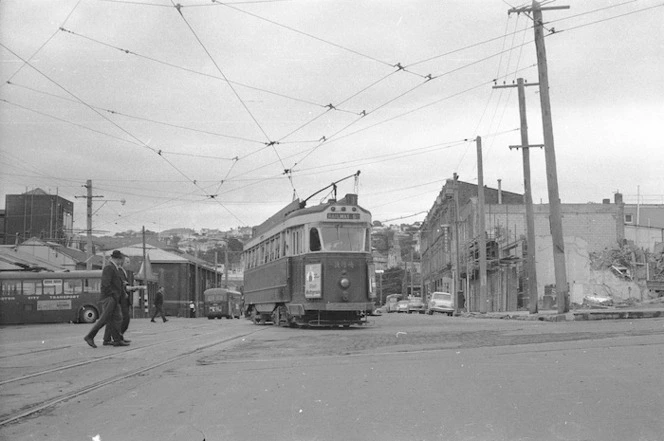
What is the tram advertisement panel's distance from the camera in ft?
66.6

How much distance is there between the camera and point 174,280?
81.5 metres

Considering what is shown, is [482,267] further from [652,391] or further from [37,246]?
[37,246]

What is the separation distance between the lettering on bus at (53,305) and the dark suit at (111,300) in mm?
27592

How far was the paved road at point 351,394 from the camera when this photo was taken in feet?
18.7

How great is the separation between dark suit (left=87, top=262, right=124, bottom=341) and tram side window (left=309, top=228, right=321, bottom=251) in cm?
816

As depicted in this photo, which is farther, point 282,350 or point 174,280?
point 174,280

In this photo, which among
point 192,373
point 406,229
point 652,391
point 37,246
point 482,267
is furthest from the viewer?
point 406,229

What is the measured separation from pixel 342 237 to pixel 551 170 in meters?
7.56

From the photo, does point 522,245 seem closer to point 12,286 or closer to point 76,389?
point 12,286

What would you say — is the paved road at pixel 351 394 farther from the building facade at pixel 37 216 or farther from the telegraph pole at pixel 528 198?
the building facade at pixel 37 216

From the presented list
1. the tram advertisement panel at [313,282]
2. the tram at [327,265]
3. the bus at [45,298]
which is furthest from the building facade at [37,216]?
the tram advertisement panel at [313,282]

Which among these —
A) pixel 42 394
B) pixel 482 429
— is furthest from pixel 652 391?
pixel 42 394

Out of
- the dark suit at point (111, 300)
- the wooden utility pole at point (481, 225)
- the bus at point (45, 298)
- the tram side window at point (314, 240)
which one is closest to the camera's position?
the dark suit at point (111, 300)

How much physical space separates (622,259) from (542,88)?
21233mm
